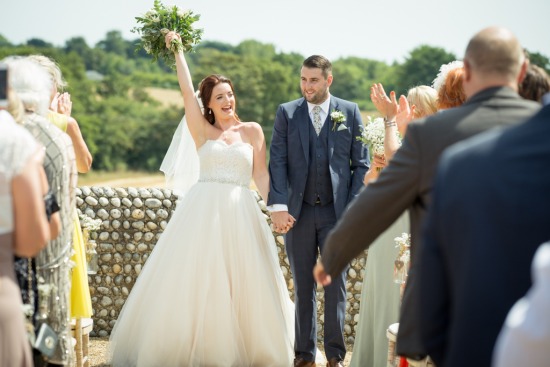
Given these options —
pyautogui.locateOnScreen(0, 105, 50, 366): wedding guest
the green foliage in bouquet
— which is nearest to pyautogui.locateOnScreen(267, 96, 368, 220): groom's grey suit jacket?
the green foliage in bouquet

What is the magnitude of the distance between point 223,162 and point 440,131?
3.48 metres

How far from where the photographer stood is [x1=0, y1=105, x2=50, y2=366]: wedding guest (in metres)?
3.32

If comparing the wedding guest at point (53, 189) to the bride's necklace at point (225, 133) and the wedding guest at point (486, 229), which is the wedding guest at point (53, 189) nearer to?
the wedding guest at point (486, 229)

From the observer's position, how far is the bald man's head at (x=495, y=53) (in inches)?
124

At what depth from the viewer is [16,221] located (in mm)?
3355

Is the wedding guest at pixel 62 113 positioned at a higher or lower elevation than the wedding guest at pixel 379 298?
higher

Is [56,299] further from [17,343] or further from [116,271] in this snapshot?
[116,271]

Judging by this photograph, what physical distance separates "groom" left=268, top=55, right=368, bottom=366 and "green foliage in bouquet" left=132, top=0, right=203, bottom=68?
0.95m

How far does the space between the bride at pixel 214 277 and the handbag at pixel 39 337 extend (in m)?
2.36

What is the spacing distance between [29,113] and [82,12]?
6266 cm

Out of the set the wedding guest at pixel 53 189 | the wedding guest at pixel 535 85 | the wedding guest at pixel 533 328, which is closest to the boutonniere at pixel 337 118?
the wedding guest at pixel 535 85

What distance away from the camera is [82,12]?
64.0 m

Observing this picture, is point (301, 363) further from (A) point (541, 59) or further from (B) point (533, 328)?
(A) point (541, 59)

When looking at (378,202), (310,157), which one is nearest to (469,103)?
(378,202)
